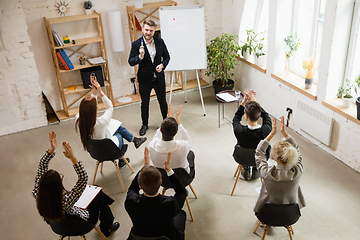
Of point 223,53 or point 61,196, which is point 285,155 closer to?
point 61,196

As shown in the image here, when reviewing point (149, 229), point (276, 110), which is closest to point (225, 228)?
point (149, 229)

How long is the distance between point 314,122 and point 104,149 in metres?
2.98

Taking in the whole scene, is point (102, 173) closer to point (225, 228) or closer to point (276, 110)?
point (225, 228)

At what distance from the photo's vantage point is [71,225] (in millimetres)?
3012

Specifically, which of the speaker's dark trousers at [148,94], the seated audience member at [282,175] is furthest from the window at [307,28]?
the seated audience member at [282,175]

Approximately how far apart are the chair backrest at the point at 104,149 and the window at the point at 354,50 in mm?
3156

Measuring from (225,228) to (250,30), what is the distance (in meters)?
3.82

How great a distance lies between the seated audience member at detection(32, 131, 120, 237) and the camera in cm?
270

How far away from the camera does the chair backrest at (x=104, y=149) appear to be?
393 cm

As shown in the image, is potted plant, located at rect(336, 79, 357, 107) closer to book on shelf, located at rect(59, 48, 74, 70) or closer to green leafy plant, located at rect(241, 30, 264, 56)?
green leafy plant, located at rect(241, 30, 264, 56)

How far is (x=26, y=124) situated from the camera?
598cm

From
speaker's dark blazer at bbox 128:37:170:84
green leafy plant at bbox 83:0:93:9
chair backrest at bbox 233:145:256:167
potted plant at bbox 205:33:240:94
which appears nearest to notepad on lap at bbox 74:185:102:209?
chair backrest at bbox 233:145:256:167

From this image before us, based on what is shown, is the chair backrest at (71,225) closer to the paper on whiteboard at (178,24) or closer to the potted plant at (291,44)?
the paper on whiteboard at (178,24)

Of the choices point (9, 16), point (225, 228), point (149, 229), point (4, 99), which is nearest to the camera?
point (149, 229)
